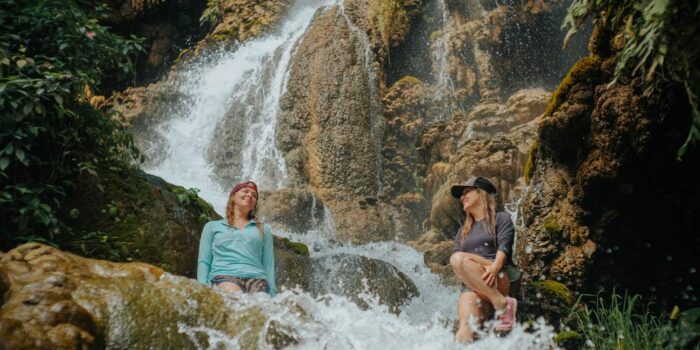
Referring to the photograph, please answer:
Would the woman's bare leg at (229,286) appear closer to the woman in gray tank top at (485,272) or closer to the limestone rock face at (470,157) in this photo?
the woman in gray tank top at (485,272)

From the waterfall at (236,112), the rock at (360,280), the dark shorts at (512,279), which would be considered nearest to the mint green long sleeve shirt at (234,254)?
the dark shorts at (512,279)

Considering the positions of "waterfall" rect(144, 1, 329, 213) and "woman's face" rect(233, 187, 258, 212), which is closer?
"woman's face" rect(233, 187, 258, 212)

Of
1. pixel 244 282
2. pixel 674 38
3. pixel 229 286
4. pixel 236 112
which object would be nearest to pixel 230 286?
pixel 229 286

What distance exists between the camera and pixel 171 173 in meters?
15.9

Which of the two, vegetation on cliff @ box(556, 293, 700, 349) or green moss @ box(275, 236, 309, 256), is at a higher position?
green moss @ box(275, 236, 309, 256)

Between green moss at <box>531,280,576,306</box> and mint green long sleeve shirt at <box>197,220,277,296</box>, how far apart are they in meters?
2.57

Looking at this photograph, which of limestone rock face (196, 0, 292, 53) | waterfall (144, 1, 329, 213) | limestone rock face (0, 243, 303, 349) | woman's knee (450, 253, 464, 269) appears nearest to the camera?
limestone rock face (0, 243, 303, 349)

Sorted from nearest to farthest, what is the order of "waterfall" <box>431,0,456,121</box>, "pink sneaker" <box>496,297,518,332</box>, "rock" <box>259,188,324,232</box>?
1. "pink sneaker" <box>496,297,518,332</box>
2. "rock" <box>259,188,324,232</box>
3. "waterfall" <box>431,0,456,121</box>

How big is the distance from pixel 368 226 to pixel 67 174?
8.61m

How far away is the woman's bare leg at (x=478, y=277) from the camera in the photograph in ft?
15.4

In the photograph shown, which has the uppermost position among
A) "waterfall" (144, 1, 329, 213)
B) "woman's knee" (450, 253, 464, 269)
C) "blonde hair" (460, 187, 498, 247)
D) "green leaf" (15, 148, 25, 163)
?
"waterfall" (144, 1, 329, 213)

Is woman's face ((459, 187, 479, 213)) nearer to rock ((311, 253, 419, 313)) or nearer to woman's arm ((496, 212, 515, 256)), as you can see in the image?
woman's arm ((496, 212, 515, 256))

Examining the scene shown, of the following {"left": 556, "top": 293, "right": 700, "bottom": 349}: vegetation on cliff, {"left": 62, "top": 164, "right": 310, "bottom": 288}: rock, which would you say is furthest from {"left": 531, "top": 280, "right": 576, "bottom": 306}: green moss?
{"left": 62, "top": 164, "right": 310, "bottom": 288}: rock

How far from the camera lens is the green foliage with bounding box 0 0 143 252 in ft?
17.4
